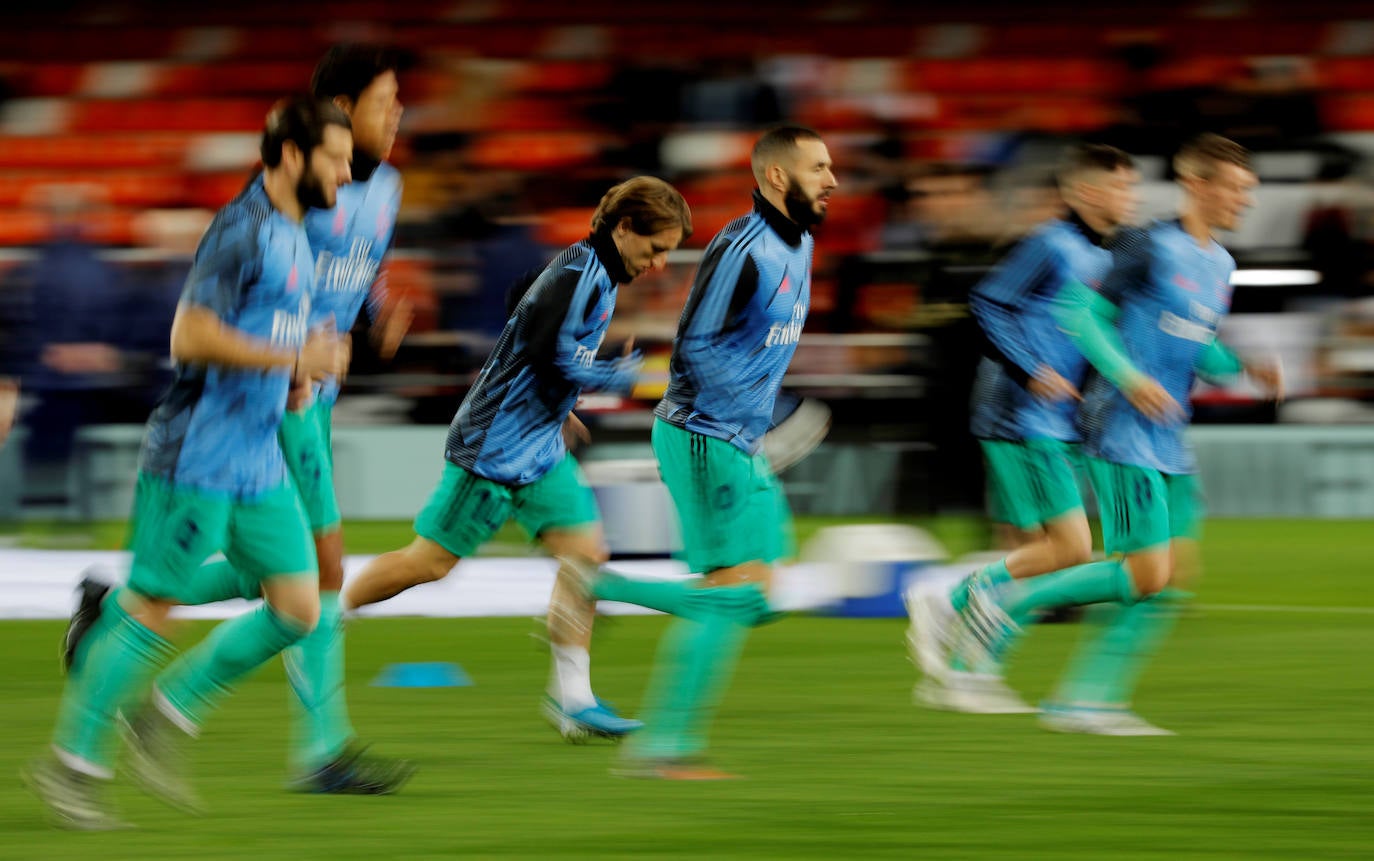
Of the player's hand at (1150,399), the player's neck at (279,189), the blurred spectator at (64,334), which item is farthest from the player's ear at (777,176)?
the blurred spectator at (64,334)

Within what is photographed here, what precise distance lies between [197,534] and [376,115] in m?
1.46

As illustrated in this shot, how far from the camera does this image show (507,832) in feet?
18.0

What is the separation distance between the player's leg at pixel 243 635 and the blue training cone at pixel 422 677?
253 centimetres

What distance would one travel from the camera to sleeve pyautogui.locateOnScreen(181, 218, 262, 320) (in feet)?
17.8

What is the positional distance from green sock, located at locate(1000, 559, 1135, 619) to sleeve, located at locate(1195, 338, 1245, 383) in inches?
26.5

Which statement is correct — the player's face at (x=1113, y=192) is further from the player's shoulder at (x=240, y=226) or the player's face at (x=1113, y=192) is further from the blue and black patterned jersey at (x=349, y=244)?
the player's shoulder at (x=240, y=226)

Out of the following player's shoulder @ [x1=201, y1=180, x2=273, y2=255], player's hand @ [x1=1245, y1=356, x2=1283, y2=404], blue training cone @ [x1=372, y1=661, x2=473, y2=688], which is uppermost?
player's shoulder @ [x1=201, y1=180, x2=273, y2=255]

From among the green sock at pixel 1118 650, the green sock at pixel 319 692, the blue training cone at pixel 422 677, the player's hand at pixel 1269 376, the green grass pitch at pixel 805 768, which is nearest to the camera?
the green grass pitch at pixel 805 768

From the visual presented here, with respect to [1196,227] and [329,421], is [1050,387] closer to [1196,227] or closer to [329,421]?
[1196,227]

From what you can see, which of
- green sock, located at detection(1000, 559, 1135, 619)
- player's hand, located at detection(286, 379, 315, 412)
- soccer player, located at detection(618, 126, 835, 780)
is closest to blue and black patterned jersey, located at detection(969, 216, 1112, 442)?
green sock, located at detection(1000, 559, 1135, 619)

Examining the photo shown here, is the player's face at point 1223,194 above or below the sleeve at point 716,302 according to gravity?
above

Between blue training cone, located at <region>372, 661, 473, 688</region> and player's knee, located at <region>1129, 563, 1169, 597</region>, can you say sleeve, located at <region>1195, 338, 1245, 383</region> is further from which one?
blue training cone, located at <region>372, 661, 473, 688</region>

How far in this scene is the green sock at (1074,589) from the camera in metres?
7.13

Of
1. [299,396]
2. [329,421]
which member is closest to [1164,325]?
[329,421]
